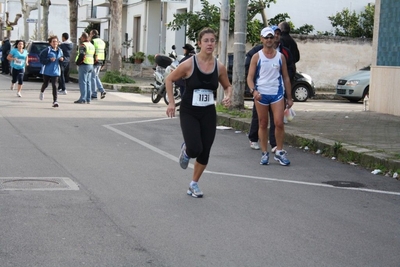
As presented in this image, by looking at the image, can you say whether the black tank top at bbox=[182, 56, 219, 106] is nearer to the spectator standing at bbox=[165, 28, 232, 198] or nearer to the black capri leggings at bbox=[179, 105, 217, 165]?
the spectator standing at bbox=[165, 28, 232, 198]

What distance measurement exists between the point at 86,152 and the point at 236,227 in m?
4.79

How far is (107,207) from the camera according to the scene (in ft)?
24.4

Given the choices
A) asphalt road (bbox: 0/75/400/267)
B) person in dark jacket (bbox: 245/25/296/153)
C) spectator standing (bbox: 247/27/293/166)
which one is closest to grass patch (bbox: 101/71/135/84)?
asphalt road (bbox: 0/75/400/267)

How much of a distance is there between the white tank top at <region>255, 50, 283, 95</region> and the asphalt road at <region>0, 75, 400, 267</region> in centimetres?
105

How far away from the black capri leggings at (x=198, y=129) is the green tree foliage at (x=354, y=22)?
2478cm

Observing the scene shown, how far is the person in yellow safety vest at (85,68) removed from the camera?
66.5ft

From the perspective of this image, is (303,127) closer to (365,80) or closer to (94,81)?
(94,81)

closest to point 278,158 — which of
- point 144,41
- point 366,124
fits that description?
point 366,124

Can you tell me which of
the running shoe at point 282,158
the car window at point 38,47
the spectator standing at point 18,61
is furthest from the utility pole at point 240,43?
the car window at point 38,47

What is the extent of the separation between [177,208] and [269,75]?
365 cm

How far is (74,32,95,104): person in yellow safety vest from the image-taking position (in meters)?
20.3

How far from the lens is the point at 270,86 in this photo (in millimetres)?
10695

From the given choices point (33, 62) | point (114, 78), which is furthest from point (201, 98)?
point (33, 62)

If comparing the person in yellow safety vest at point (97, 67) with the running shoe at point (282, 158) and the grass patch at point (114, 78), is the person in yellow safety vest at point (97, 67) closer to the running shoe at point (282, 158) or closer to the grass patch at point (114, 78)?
the grass patch at point (114, 78)
